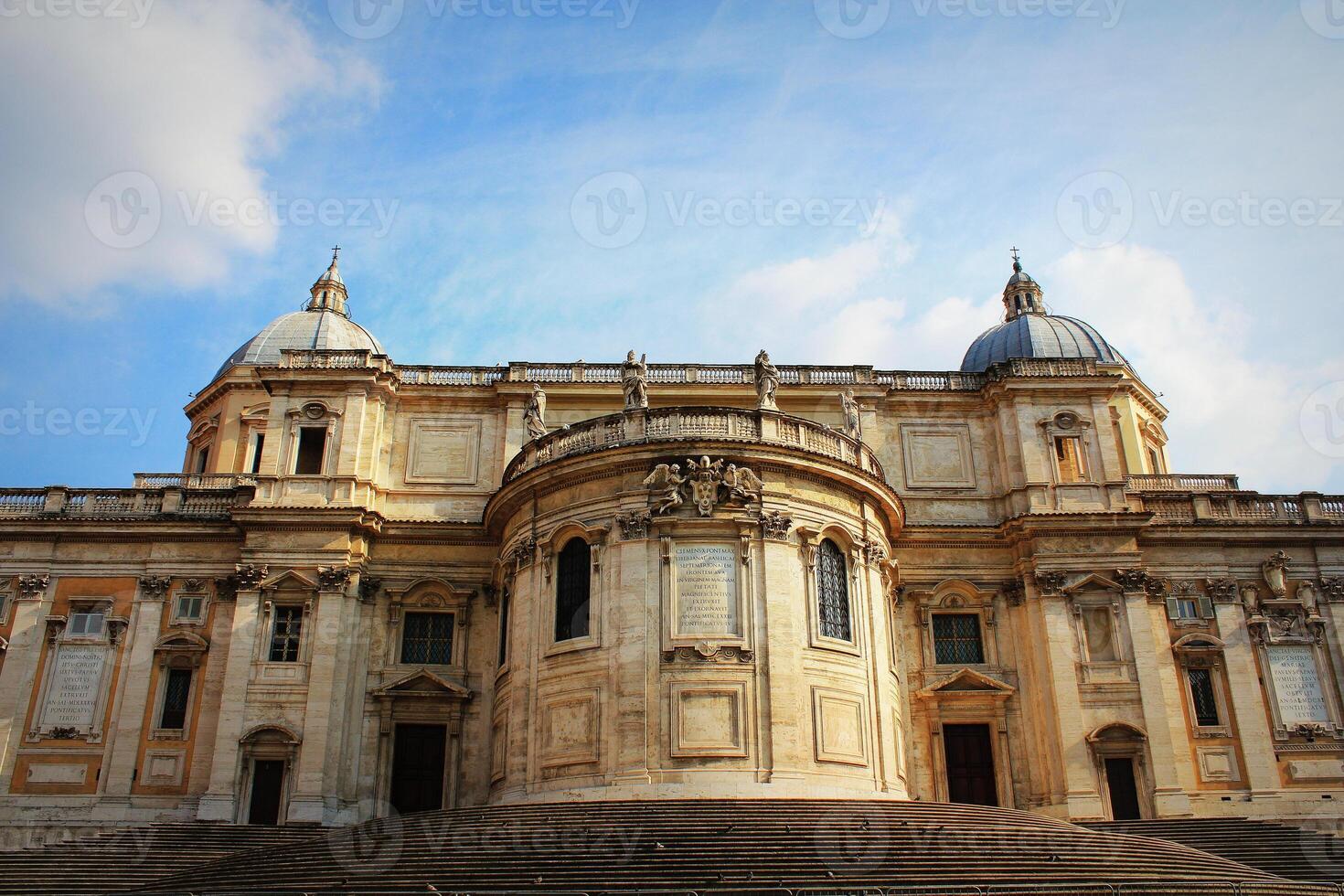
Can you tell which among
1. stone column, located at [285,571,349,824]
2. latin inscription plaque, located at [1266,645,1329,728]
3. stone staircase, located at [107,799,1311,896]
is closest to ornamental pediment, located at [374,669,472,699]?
stone column, located at [285,571,349,824]

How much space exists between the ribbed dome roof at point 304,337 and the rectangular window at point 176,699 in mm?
13382

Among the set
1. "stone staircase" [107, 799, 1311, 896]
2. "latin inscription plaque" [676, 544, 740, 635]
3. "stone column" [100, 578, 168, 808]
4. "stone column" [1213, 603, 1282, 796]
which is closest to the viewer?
"stone staircase" [107, 799, 1311, 896]

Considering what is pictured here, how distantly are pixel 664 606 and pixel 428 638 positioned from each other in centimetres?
933

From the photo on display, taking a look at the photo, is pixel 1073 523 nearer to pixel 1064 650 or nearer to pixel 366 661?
pixel 1064 650

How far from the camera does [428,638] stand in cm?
3045

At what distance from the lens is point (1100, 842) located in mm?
18922

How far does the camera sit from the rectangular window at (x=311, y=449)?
32125 millimetres

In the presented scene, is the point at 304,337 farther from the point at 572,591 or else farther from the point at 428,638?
the point at 572,591

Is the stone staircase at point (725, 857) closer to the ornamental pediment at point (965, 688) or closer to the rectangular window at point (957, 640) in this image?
the ornamental pediment at point (965, 688)

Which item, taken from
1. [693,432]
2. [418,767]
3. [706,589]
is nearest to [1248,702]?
[706,589]

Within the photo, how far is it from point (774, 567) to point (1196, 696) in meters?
13.9

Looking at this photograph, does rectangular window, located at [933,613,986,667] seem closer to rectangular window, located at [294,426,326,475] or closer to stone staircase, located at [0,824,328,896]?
stone staircase, located at [0,824,328,896]

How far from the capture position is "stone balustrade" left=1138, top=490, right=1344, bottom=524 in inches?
1261

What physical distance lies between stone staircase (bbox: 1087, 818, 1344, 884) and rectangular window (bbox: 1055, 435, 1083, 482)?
10500 millimetres
